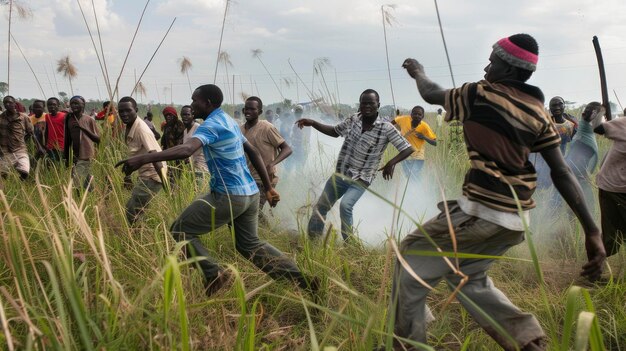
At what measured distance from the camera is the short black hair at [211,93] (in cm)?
355

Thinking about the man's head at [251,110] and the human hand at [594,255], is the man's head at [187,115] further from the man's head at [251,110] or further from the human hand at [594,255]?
the human hand at [594,255]

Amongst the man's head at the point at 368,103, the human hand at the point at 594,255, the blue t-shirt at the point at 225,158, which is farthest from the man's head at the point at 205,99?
the human hand at the point at 594,255

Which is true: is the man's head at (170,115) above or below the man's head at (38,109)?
below

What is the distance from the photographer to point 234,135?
3463 mm

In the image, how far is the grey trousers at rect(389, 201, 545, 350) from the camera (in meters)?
2.31

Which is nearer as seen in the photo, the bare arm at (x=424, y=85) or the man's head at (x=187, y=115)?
the bare arm at (x=424, y=85)

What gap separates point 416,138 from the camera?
23.8ft

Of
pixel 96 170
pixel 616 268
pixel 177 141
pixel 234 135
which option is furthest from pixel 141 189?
pixel 616 268

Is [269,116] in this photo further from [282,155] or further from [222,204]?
[222,204]

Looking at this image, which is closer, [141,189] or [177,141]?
[141,189]

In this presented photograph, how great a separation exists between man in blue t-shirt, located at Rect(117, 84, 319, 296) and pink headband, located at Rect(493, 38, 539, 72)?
1.70m

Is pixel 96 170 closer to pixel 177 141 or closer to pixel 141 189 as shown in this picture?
pixel 141 189

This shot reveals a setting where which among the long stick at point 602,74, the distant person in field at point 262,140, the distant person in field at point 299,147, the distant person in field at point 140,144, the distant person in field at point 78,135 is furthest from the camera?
the distant person in field at point 299,147

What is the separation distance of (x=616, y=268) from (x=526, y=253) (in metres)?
Answer: 0.86
